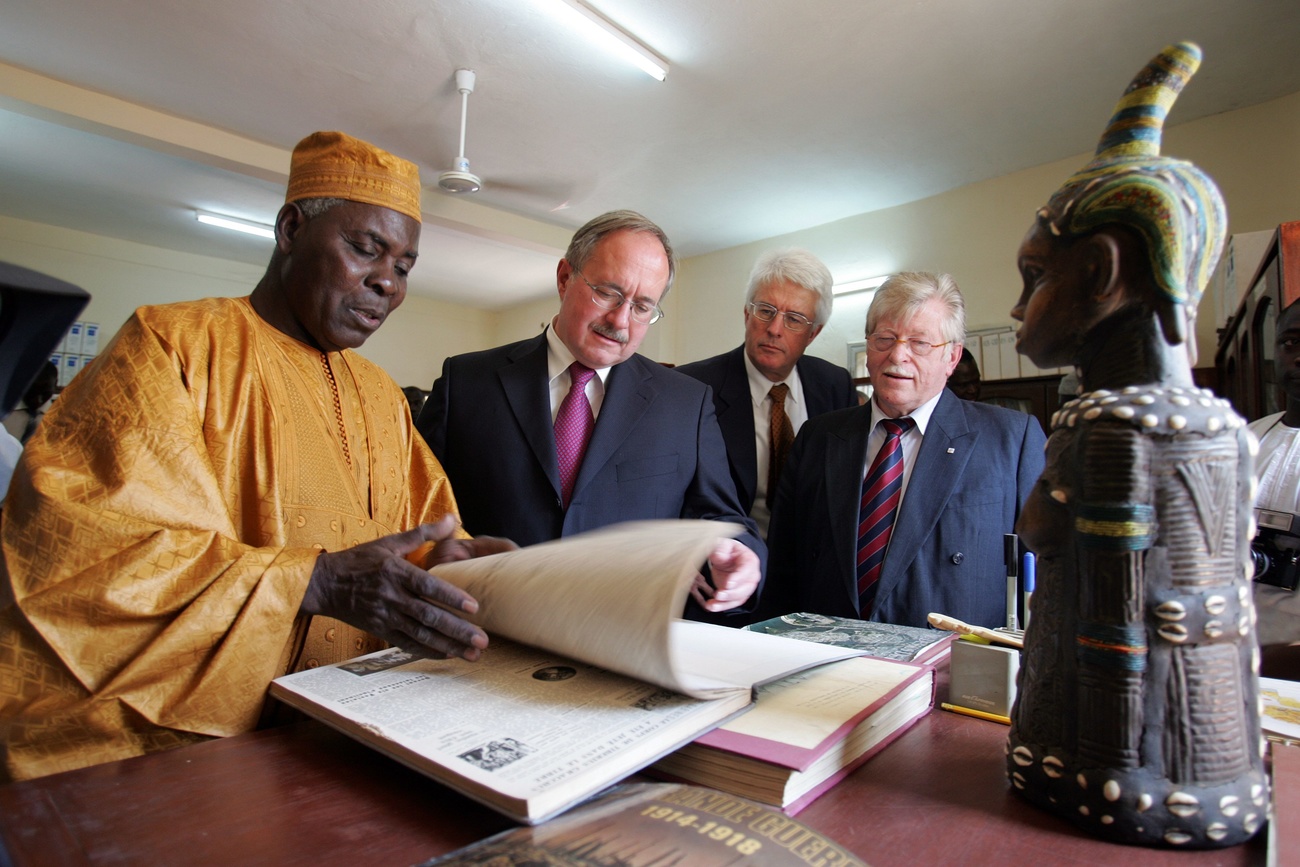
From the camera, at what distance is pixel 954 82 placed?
5340 mm

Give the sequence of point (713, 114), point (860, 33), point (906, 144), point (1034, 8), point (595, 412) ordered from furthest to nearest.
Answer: point (906, 144), point (713, 114), point (860, 33), point (1034, 8), point (595, 412)

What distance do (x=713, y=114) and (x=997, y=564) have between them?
5066mm

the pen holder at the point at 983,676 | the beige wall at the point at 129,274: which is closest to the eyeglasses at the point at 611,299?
the pen holder at the point at 983,676

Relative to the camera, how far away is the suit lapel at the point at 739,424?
2574 millimetres

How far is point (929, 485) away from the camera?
1.91m

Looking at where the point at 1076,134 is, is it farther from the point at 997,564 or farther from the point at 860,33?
the point at 997,564

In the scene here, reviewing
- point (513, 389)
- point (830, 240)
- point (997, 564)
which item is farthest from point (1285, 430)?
point (830, 240)

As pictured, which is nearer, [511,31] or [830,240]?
[511,31]

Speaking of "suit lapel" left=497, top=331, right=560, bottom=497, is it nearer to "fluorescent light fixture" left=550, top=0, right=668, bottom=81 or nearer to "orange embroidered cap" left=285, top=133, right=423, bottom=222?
"orange embroidered cap" left=285, top=133, right=423, bottom=222

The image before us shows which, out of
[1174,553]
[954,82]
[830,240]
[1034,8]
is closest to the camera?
[1174,553]

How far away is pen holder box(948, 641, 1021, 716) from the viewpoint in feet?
2.89

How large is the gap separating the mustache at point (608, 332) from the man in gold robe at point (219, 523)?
62 cm

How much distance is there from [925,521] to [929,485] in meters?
0.11

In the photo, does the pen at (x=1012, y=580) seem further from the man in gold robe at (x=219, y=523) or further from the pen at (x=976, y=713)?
the man in gold robe at (x=219, y=523)
